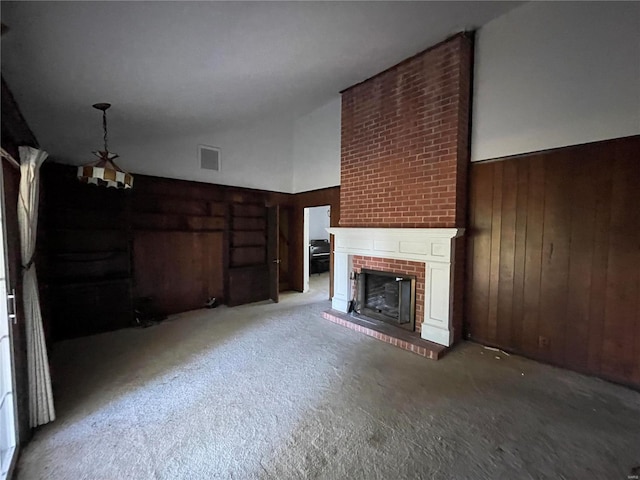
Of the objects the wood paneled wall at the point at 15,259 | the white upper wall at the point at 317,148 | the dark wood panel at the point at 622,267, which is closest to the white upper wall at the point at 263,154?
the white upper wall at the point at 317,148

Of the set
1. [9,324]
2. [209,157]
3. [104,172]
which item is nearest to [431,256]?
[9,324]

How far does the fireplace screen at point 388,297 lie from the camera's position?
3.52 m

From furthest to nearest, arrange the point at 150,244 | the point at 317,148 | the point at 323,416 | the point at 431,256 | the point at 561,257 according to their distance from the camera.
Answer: the point at 317,148, the point at 150,244, the point at 431,256, the point at 561,257, the point at 323,416

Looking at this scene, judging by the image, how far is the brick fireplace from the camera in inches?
125

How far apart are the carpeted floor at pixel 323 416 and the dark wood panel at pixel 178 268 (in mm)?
1136

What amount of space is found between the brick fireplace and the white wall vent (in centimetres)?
227

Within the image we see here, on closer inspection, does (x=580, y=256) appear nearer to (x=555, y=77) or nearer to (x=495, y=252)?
(x=495, y=252)

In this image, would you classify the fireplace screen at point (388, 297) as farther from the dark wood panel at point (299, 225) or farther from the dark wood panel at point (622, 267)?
the dark wood panel at point (622, 267)

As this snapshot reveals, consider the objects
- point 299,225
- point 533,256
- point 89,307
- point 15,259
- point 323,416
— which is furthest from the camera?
point 299,225

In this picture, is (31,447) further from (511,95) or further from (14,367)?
(511,95)

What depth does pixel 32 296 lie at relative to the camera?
196 cm

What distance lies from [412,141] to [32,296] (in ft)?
12.5

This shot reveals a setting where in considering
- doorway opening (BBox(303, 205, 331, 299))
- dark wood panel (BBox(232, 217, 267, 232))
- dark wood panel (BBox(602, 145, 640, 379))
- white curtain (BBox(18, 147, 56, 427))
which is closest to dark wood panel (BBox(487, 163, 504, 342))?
dark wood panel (BBox(602, 145, 640, 379))

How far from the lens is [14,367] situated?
5.55ft
